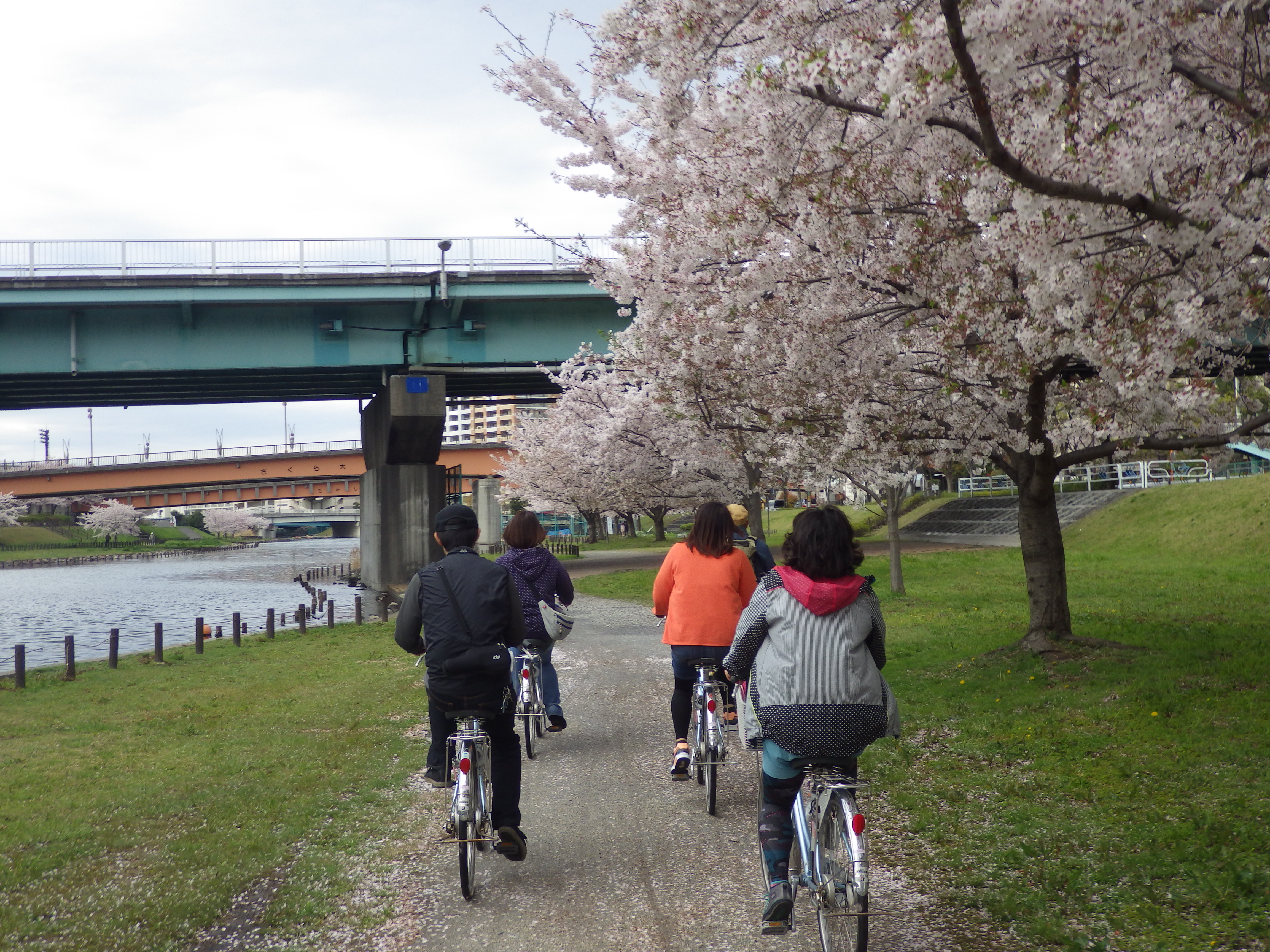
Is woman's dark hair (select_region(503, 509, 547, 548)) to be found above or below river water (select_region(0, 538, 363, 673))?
above

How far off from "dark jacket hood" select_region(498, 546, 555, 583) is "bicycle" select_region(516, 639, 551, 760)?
1.78 ft

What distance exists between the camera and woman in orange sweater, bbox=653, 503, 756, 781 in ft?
21.2

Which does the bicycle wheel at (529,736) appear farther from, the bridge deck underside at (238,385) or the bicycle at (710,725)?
the bridge deck underside at (238,385)

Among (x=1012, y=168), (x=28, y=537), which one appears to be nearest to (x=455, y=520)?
(x=1012, y=168)

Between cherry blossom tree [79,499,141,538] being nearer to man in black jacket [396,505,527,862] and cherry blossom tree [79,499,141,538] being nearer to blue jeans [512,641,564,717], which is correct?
blue jeans [512,641,564,717]

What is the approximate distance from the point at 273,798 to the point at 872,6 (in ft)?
22.2

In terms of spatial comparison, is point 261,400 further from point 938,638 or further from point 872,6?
point 872,6

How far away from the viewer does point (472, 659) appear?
4996 mm

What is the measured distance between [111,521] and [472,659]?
11010 cm

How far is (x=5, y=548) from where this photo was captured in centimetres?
8350

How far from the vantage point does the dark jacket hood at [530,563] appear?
7.88 metres

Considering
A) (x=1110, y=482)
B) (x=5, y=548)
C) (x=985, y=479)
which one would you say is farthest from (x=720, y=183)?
(x=5, y=548)

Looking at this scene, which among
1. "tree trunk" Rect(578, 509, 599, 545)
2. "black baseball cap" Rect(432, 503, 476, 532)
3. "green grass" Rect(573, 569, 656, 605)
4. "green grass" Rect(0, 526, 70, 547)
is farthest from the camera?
"green grass" Rect(0, 526, 70, 547)

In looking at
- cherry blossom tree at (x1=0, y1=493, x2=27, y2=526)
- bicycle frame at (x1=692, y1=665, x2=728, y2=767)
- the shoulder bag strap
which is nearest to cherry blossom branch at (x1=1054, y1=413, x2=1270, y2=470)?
bicycle frame at (x1=692, y1=665, x2=728, y2=767)
